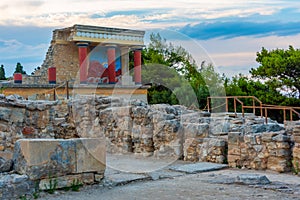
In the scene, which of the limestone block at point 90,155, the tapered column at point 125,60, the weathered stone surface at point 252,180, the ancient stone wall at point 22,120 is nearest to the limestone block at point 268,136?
the weathered stone surface at point 252,180

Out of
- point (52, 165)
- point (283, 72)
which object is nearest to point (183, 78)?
point (283, 72)

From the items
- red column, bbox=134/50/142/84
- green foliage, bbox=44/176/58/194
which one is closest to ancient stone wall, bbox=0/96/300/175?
green foliage, bbox=44/176/58/194

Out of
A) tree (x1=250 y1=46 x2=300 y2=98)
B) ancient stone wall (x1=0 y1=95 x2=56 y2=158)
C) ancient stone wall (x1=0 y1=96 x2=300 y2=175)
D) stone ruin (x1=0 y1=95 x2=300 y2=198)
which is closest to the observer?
stone ruin (x1=0 y1=95 x2=300 y2=198)

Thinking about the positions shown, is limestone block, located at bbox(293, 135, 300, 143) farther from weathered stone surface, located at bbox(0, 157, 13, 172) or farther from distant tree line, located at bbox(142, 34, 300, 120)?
distant tree line, located at bbox(142, 34, 300, 120)

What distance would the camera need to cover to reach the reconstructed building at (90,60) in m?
23.0

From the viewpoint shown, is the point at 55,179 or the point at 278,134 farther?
the point at 278,134

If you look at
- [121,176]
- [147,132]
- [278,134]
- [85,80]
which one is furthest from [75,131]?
[85,80]

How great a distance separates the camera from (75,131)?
13531 millimetres

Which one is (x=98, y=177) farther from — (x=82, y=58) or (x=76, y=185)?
(x=82, y=58)

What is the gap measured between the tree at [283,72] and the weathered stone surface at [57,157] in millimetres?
17016

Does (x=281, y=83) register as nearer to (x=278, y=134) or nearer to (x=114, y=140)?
(x=114, y=140)

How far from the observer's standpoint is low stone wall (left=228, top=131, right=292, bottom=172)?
8258 mm

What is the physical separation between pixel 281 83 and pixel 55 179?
17.9 meters

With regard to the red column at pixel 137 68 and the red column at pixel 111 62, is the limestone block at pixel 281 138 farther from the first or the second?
the red column at pixel 111 62
